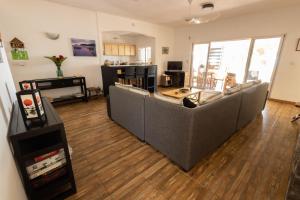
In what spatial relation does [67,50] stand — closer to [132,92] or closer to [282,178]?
[132,92]

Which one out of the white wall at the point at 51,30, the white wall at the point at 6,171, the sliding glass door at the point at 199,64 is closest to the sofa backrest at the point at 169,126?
the white wall at the point at 6,171

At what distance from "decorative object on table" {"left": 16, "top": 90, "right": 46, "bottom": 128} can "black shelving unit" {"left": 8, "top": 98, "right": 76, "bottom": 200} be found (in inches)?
2.2

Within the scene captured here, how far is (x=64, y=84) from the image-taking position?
3924mm

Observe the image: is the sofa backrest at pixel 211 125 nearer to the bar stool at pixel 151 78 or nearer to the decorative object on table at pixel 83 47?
the bar stool at pixel 151 78

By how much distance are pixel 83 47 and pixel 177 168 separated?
166 inches

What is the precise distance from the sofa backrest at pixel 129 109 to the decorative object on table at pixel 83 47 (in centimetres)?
235

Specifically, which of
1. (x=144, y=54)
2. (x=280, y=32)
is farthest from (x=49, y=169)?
(x=144, y=54)

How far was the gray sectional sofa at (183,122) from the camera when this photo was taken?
1562mm

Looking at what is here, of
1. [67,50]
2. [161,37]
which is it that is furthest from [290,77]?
[67,50]

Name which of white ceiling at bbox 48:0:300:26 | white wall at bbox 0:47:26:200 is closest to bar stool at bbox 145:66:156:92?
white ceiling at bbox 48:0:300:26

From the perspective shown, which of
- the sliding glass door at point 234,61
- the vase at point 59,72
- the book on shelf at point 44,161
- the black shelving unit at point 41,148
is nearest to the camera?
the black shelving unit at point 41,148

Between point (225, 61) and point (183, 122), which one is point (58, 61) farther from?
point (225, 61)

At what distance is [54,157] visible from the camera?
4.21 feet

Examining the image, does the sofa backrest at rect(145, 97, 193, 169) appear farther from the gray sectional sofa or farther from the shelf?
the shelf
